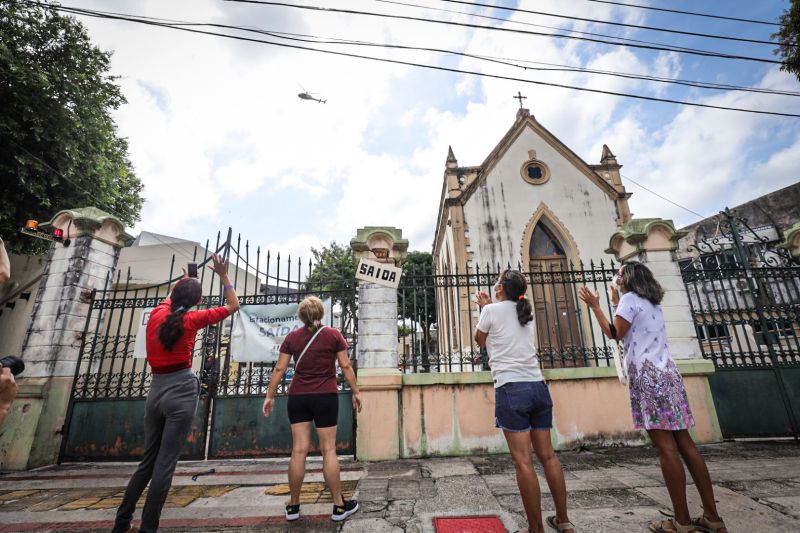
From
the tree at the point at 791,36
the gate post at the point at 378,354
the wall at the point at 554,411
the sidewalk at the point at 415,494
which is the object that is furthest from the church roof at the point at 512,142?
the sidewalk at the point at 415,494

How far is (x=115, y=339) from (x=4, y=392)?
4760 millimetres

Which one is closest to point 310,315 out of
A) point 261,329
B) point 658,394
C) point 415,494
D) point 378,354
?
point 415,494

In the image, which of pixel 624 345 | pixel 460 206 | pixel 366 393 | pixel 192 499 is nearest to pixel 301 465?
pixel 192 499

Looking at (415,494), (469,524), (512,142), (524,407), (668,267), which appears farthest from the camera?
(512,142)

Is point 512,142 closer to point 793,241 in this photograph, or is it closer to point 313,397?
point 793,241

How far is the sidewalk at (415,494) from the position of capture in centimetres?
291

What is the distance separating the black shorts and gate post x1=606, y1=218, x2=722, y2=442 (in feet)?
19.0

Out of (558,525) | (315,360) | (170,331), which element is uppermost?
(170,331)

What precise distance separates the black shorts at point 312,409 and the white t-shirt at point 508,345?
4.78 ft

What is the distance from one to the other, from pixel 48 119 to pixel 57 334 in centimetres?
708

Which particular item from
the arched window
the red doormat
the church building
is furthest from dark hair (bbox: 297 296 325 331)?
the arched window

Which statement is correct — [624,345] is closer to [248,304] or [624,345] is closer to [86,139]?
[248,304]

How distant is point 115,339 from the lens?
6094 millimetres

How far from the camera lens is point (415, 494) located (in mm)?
3627
